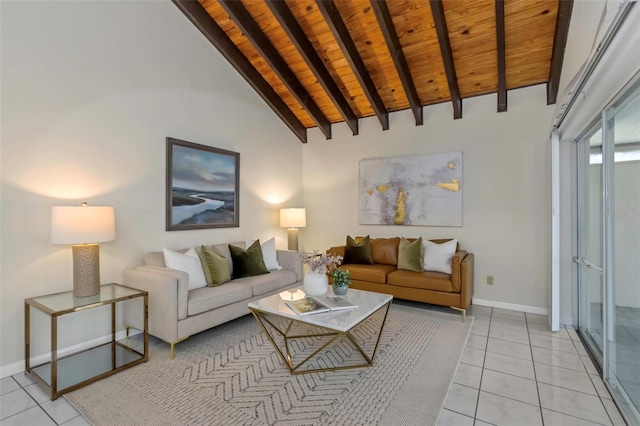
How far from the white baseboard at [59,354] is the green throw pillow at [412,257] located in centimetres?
302

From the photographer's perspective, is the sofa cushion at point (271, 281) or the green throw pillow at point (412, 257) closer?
the sofa cushion at point (271, 281)

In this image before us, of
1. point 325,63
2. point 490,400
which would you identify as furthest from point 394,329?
point 325,63

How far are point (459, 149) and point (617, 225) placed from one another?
7.56 feet

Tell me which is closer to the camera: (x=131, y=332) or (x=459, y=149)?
(x=131, y=332)

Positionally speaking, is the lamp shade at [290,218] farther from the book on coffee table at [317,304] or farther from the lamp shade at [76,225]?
the lamp shade at [76,225]

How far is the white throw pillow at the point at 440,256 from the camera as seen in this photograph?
12.2 feet

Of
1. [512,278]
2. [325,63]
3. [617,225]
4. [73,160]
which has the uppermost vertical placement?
[325,63]

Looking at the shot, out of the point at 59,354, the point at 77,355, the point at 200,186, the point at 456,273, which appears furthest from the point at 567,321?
the point at 59,354

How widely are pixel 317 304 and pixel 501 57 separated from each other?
308cm

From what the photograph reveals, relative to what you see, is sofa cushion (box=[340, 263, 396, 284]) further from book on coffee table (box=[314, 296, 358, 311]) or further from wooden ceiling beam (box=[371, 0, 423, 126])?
wooden ceiling beam (box=[371, 0, 423, 126])

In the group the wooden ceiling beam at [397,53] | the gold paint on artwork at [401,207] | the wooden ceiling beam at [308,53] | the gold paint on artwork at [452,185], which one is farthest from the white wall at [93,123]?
the gold paint on artwork at [452,185]

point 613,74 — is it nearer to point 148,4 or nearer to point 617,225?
point 617,225

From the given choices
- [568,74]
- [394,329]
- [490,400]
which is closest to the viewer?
[490,400]

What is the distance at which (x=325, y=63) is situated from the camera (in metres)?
3.90
